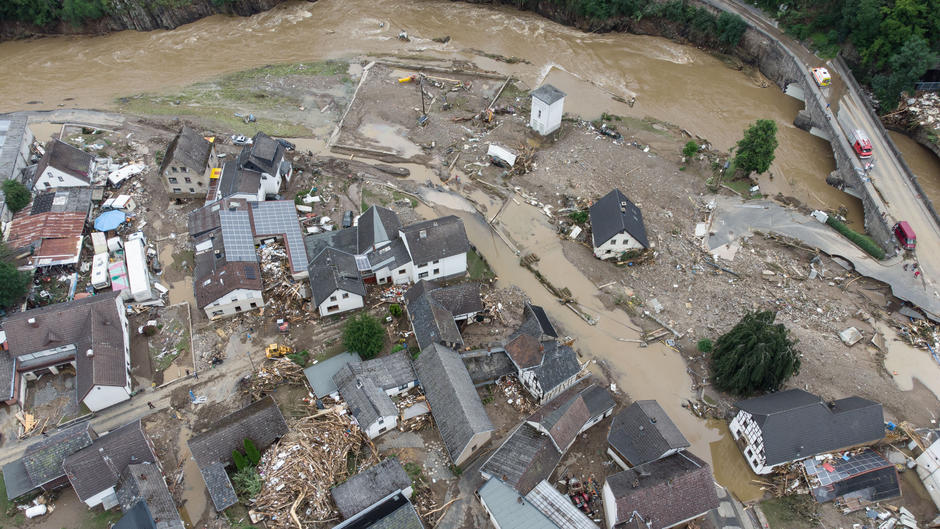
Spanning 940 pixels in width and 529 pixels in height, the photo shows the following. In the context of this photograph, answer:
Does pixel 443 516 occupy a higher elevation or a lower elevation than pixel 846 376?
lower

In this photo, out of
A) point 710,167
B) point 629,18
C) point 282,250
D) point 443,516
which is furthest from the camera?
point 629,18

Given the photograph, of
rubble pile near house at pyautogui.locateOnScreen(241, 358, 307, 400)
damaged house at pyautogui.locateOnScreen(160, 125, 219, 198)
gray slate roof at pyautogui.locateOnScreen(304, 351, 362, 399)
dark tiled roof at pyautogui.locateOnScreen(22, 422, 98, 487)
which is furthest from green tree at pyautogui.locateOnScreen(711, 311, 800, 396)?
damaged house at pyautogui.locateOnScreen(160, 125, 219, 198)

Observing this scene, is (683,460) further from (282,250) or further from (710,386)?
(282,250)

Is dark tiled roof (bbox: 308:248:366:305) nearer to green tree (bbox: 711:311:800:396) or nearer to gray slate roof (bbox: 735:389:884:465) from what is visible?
green tree (bbox: 711:311:800:396)

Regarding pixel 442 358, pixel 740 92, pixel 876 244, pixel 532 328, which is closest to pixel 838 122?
pixel 740 92

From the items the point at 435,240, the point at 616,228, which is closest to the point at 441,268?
the point at 435,240

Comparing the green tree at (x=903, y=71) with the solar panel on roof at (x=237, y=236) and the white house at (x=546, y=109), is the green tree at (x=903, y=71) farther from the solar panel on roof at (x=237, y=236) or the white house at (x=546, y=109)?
the solar panel on roof at (x=237, y=236)
